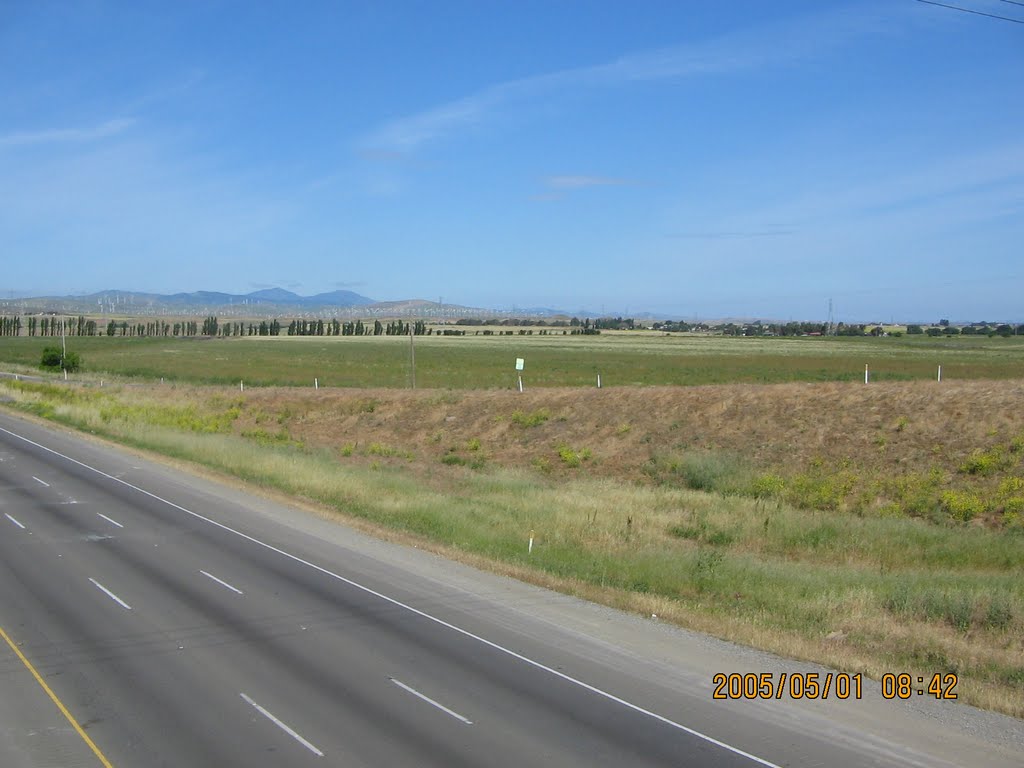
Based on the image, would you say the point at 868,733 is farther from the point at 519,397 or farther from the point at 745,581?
the point at 519,397

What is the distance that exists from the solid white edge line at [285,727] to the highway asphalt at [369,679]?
2 centimetres

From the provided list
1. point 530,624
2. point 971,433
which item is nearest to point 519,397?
point 971,433

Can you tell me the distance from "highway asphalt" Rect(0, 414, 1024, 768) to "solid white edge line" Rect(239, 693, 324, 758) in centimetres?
2

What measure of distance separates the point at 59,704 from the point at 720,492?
22581 millimetres

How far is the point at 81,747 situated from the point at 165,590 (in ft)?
21.1

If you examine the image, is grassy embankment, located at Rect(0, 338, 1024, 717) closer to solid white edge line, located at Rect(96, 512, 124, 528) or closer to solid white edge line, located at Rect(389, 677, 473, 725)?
solid white edge line, located at Rect(389, 677, 473, 725)

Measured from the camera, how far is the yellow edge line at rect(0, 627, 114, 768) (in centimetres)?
877

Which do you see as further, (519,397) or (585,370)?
(585,370)

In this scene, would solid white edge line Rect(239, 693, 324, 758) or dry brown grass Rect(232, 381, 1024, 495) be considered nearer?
solid white edge line Rect(239, 693, 324, 758)

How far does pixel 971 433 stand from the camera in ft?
95.0

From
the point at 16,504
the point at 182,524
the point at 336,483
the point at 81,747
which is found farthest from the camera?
the point at 336,483
